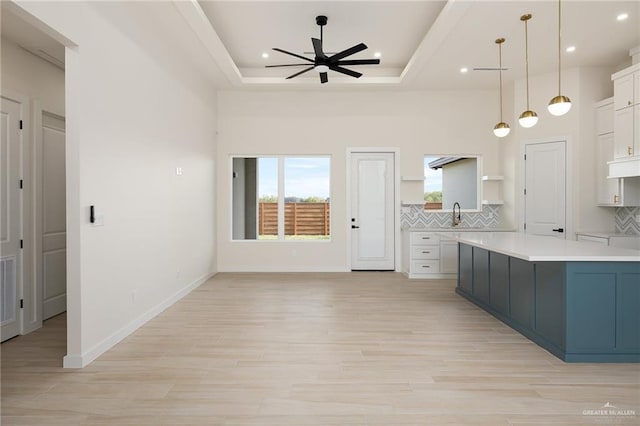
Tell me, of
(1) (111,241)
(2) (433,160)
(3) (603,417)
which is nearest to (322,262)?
(2) (433,160)

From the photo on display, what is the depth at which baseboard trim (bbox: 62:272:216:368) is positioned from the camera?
2.86m

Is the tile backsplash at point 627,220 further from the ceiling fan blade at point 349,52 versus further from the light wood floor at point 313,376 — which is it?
the ceiling fan blade at point 349,52

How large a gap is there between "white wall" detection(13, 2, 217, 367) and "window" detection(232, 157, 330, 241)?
1.50 m

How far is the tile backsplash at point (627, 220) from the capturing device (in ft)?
17.0

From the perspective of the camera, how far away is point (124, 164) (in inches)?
140

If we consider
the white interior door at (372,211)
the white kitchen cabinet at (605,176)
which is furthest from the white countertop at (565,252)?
the white interior door at (372,211)

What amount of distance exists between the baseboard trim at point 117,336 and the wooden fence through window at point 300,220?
2.09 meters

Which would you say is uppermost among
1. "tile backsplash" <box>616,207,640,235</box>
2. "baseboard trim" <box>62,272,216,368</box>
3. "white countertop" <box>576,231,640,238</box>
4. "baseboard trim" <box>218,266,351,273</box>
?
"tile backsplash" <box>616,207,640,235</box>

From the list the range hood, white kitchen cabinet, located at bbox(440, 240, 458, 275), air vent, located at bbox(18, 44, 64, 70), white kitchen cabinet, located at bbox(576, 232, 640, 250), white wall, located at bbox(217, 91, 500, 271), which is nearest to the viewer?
air vent, located at bbox(18, 44, 64, 70)

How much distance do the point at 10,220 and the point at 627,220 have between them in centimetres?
761

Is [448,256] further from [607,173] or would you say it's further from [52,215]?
[52,215]

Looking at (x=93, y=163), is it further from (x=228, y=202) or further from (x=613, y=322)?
(x=613, y=322)

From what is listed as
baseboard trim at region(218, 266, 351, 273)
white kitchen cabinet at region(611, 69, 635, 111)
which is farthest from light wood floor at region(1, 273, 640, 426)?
white kitchen cabinet at region(611, 69, 635, 111)

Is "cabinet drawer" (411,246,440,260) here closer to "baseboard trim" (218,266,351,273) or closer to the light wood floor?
"baseboard trim" (218,266,351,273)
